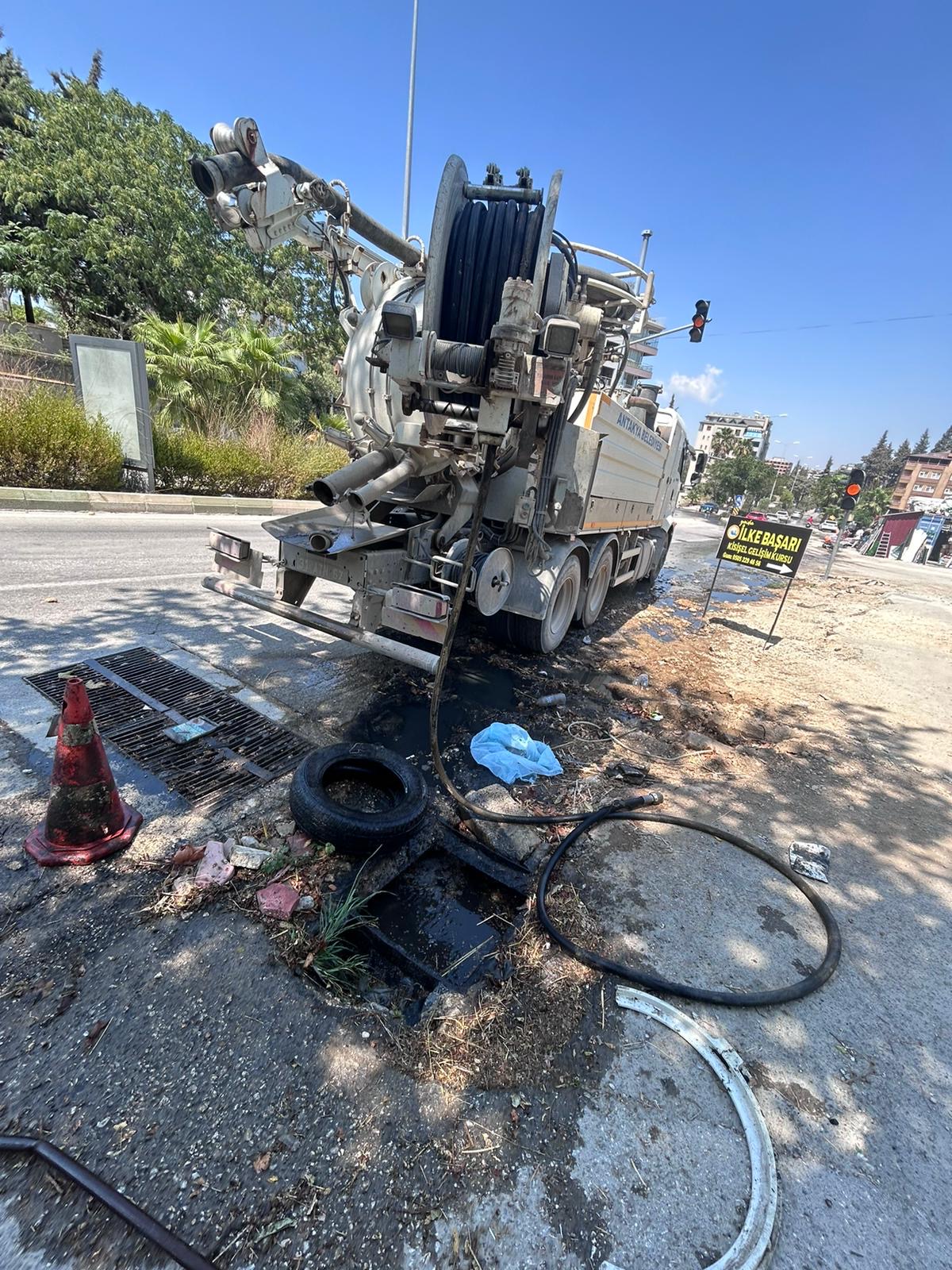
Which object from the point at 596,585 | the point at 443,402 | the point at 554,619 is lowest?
the point at 554,619

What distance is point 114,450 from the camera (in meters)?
10.2

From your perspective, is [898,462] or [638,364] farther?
[898,462]

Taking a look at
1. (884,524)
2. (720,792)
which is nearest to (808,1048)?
(720,792)

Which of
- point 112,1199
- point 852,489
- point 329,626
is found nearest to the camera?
point 112,1199

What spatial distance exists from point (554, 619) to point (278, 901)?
4.23 m

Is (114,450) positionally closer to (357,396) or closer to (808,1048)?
(357,396)

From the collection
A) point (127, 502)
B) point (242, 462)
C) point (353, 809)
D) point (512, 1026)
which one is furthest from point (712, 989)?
point (242, 462)

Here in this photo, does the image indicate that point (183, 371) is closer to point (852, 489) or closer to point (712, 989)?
point (712, 989)

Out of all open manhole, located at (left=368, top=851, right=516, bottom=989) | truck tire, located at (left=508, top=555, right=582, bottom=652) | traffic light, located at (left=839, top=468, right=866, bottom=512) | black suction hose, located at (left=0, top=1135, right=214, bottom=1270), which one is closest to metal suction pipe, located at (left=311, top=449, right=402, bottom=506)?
truck tire, located at (left=508, top=555, right=582, bottom=652)

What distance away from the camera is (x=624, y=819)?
3445 millimetres

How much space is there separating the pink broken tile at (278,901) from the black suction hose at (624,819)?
109 centimetres

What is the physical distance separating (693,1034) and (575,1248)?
2.81ft

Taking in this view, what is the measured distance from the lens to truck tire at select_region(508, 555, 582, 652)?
18.3 ft

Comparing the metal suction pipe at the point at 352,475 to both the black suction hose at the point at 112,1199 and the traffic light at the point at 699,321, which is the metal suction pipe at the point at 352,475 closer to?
the black suction hose at the point at 112,1199
